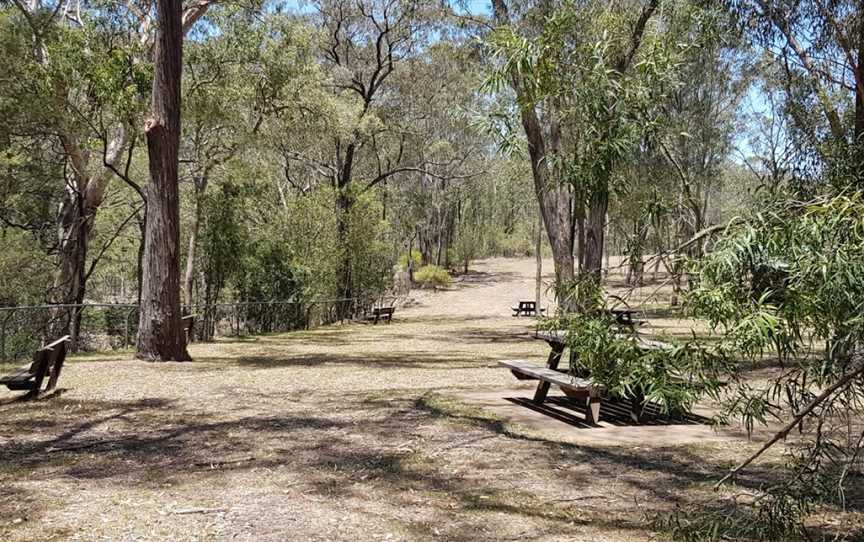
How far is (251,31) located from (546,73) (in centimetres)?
1322

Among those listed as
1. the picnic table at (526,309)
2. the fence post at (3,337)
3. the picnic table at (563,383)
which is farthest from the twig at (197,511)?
the picnic table at (526,309)

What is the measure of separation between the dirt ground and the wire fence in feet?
11.2

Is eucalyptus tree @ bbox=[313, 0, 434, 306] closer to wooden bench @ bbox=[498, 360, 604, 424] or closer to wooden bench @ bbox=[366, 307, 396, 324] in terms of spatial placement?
wooden bench @ bbox=[366, 307, 396, 324]

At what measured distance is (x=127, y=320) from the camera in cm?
1405

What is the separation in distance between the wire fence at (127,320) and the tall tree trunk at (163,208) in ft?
4.80

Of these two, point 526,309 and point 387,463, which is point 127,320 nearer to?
point 387,463

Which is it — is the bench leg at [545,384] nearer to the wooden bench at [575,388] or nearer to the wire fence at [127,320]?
the wooden bench at [575,388]

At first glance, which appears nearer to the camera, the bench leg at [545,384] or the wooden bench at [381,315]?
the bench leg at [545,384]

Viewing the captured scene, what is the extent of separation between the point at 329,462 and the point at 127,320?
33.6ft

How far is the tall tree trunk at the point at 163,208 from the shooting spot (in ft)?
35.3

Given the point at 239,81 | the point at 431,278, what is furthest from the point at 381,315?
the point at 431,278

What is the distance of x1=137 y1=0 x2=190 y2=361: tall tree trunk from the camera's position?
1077 centimetres

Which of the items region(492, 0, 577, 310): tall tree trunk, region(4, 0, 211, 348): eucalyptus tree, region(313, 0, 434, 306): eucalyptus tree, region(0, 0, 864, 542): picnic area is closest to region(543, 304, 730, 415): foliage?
region(0, 0, 864, 542): picnic area

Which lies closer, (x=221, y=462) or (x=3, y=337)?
(x=221, y=462)
